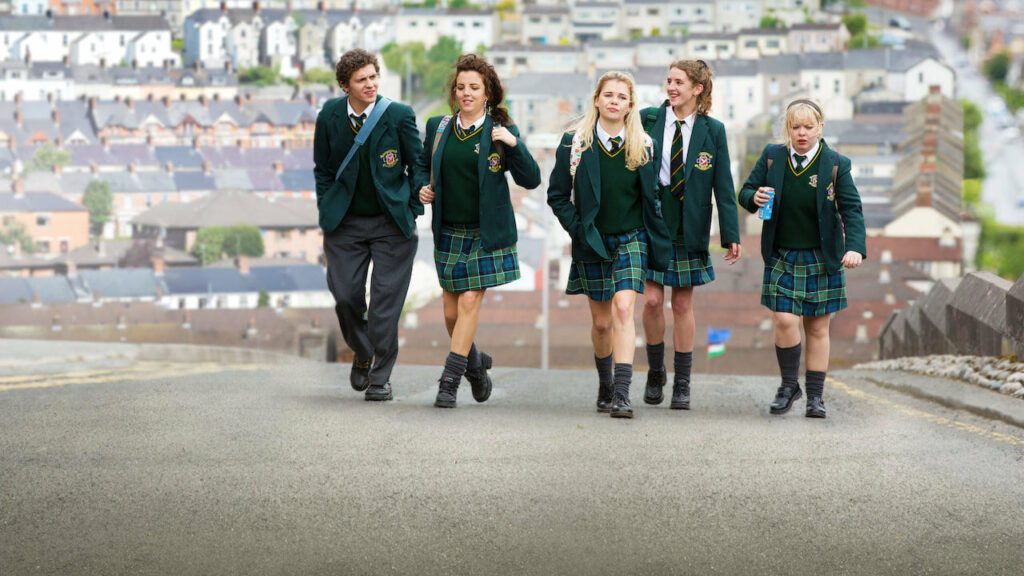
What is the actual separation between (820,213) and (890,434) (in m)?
1.19

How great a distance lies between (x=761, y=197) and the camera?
6809 mm

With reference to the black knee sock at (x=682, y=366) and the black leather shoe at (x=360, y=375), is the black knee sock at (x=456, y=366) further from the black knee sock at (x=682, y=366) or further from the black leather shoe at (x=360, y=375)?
the black knee sock at (x=682, y=366)

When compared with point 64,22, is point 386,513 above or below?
below

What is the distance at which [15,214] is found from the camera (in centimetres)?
13250

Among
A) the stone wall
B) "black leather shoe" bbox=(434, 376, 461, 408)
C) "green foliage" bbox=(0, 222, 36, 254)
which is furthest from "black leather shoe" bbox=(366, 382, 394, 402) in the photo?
"green foliage" bbox=(0, 222, 36, 254)

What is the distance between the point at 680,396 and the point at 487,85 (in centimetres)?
A: 193

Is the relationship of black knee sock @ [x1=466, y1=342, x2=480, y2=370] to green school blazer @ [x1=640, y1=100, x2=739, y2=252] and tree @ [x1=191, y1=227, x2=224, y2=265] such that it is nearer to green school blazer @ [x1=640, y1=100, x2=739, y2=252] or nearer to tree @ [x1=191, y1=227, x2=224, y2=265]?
green school blazer @ [x1=640, y1=100, x2=739, y2=252]

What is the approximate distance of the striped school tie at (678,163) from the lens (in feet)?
22.9

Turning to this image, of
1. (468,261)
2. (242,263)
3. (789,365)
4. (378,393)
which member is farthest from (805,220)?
(242,263)

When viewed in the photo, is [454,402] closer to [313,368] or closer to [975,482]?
[975,482]

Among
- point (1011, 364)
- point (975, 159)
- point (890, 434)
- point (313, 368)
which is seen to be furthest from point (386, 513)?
point (975, 159)

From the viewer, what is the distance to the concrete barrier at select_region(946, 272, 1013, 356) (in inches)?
353

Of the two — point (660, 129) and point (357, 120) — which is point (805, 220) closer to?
point (660, 129)

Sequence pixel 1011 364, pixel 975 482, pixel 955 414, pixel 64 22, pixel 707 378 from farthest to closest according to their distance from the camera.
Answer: pixel 64 22 → pixel 707 378 → pixel 1011 364 → pixel 955 414 → pixel 975 482
